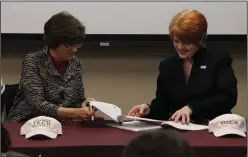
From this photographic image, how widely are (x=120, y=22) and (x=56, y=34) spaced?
1.16 meters

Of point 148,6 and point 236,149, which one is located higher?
point 148,6

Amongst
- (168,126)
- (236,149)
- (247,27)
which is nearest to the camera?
(236,149)

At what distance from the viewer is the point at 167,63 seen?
2240 mm

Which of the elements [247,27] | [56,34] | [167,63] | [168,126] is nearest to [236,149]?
[168,126]

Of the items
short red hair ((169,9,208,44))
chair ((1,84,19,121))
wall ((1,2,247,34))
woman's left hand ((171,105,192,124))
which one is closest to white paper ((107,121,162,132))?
woman's left hand ((171,105,192,124))

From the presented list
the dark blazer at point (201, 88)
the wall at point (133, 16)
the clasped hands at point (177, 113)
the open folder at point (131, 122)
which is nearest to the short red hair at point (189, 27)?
the dark blazer at point (201, 88)

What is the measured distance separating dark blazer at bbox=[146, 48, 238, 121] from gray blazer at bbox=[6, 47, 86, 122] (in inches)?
15.7

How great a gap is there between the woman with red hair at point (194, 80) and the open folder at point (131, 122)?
119mm

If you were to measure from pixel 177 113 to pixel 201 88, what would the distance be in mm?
255

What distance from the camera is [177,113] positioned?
1897 millimetres

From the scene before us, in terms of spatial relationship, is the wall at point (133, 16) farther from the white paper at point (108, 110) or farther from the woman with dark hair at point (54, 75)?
the white paper at point (108, 110)

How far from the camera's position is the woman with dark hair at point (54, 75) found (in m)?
2.04

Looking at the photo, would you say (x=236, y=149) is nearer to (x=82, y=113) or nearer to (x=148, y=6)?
(x=82, y=113)

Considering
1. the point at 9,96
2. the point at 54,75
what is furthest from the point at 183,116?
the point at 9,96
